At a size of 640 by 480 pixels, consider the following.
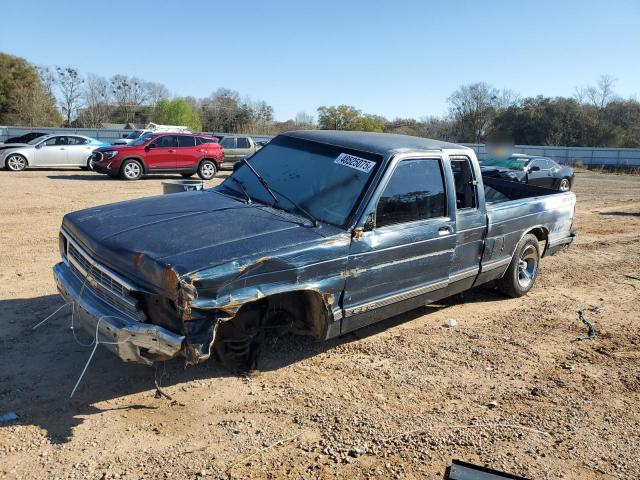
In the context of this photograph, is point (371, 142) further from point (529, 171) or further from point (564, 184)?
point (564, 184)

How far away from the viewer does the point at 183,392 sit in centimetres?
370

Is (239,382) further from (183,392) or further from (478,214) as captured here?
(478,214)

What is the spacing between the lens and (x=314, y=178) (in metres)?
4.36

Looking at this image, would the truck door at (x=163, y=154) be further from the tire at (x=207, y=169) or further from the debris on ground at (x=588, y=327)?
the debris on ground at (x=588, y=327)

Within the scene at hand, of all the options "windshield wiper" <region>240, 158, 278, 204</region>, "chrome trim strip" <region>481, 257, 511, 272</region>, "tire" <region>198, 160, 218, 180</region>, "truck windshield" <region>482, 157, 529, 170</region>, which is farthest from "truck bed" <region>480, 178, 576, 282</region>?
"tire" <region>198, 160, 218, 180</region>

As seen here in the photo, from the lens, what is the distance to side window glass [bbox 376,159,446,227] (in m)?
4.24

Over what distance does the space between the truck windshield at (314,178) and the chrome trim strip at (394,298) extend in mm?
674

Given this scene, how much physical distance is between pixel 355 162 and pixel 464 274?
1.69 m

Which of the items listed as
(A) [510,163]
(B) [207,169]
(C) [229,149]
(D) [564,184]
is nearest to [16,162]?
(B) [207,169]

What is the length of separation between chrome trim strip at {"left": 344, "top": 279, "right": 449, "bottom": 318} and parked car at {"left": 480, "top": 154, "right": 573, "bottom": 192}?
38.4 feet

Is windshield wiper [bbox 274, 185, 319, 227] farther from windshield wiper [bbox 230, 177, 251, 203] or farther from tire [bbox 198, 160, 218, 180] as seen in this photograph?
tire [bbox 198, 160, 218, 180]

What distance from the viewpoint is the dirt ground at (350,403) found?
3021 millimetres

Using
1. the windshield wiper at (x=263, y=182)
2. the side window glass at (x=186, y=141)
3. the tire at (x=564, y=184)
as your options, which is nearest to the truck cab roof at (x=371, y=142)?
the windshield wiper at (x=263, y=182)

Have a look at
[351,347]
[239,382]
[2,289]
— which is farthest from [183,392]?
[2,289]
